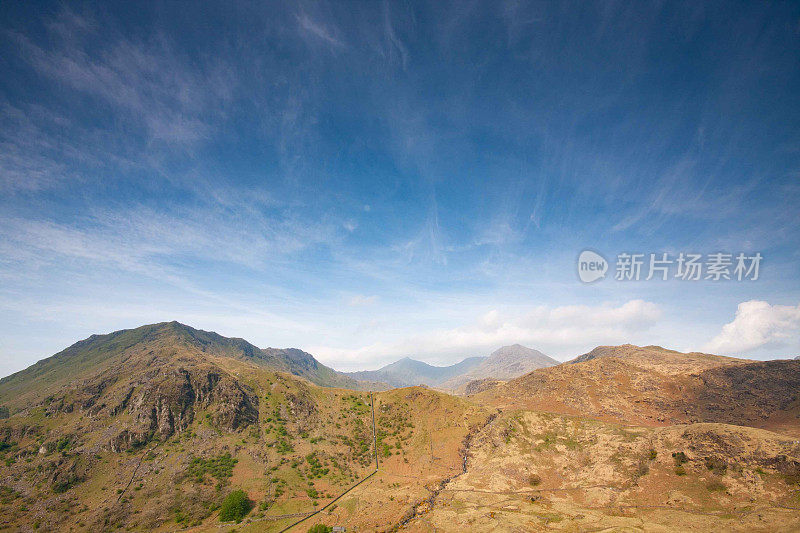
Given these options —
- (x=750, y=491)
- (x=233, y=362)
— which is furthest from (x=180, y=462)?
(x=750, y=491)

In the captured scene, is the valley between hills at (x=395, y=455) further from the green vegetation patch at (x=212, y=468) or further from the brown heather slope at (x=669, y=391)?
the brown heather slope at (x=669, y=391)

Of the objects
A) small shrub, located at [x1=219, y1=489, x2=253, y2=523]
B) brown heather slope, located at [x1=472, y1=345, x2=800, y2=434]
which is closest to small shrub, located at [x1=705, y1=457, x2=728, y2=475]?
brown heather slope, located at [x1=472, y1=345, x2=800, y2=434]

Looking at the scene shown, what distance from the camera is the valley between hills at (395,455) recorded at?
5522 cm

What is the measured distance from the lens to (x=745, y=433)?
60125 mm

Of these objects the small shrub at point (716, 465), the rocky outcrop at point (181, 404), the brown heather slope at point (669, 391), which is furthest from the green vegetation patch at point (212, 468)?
the small shrub at point (716, 465)

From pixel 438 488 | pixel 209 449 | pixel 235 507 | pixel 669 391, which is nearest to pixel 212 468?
pixel 209 449

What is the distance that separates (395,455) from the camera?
9212 cm

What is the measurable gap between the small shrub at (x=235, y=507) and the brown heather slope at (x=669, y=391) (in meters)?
105

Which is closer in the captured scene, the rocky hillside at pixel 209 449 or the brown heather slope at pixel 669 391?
the rocky hillside at pixel 209 449

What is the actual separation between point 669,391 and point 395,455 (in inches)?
4647

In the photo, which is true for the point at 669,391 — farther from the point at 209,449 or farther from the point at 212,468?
the point at 209,449

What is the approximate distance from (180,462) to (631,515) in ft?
351

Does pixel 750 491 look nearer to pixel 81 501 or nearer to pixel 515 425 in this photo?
pixel 515 425

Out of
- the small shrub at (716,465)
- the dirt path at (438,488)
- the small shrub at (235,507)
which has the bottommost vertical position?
the small shrub at (235,507)
